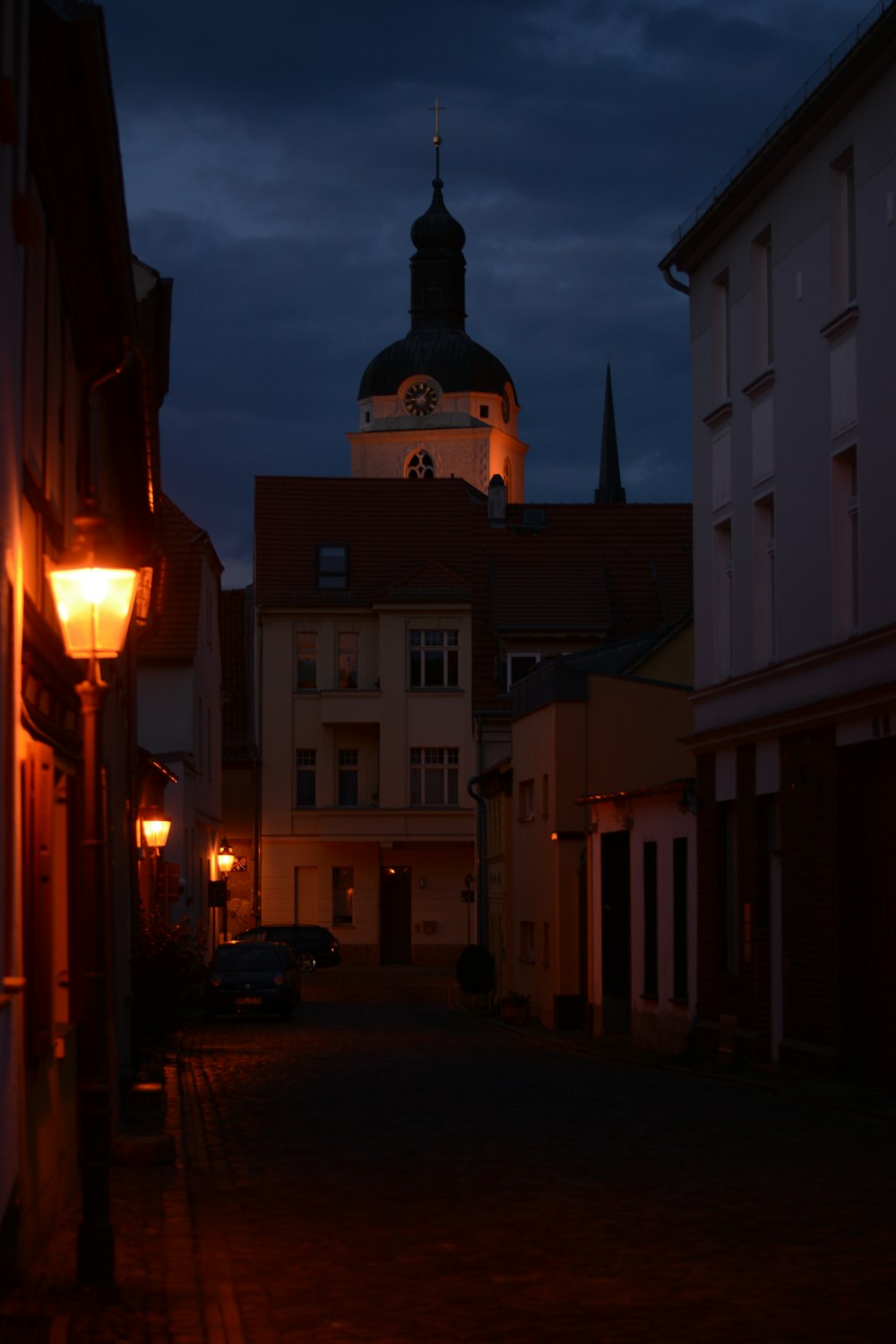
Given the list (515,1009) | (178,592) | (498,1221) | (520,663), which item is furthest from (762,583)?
(520,663)

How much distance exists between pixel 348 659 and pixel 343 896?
7353 millimetres

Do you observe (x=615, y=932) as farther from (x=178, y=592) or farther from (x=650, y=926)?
(x=178, y=592)

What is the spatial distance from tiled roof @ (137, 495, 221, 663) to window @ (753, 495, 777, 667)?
21.2m

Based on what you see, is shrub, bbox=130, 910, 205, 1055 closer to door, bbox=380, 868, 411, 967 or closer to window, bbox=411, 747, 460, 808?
window, bbox=411, 747, 460, 808

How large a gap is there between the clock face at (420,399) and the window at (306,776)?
47.1 meters

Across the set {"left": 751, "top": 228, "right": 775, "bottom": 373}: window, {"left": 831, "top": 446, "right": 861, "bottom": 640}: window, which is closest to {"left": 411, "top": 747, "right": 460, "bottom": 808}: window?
{"left": 751, "top": 228, "right": 775, "bottom": 373}: window

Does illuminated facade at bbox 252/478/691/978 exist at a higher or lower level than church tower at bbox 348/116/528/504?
lower

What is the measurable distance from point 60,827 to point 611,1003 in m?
21.1

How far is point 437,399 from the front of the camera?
11081cm

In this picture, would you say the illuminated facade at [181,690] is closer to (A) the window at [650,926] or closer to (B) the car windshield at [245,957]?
(B) the car windshield at [245,957]

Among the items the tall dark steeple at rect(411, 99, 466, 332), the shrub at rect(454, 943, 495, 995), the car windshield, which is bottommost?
the shrub at rect(454, 943, 495, 995)

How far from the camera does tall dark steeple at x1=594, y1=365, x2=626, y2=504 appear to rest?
12569 cm

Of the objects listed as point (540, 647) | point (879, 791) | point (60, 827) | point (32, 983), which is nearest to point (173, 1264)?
point (32, 983)

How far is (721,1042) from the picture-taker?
83.6ft
